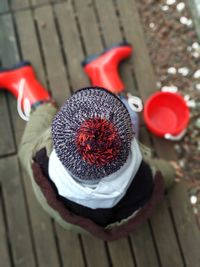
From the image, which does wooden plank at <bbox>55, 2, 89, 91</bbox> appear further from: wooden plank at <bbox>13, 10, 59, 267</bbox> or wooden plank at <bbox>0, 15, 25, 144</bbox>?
wooden plank at <bbox>13, 10, 59, 267</bbox>

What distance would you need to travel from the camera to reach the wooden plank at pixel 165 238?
1.58 metres

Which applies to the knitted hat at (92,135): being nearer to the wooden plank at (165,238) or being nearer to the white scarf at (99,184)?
the white scarf at (99,184)

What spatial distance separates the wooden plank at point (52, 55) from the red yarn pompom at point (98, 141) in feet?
2.88

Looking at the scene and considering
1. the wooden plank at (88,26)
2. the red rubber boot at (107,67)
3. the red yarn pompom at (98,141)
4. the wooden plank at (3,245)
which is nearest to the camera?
the red yarn pompom at (98,141)

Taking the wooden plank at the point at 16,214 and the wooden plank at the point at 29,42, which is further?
the wooden plank at the point at 29,42

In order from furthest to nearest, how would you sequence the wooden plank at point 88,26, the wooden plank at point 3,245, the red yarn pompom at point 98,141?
the wooden plank at point 88,26
the wooden plank at point 3,245
the red yarn pompom at point 98,141

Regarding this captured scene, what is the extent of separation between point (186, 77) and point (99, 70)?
342mm

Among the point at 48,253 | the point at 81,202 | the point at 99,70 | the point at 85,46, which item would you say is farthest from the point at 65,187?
the point at 85,46

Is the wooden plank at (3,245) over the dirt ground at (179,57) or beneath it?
beneath

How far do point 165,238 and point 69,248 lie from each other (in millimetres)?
333

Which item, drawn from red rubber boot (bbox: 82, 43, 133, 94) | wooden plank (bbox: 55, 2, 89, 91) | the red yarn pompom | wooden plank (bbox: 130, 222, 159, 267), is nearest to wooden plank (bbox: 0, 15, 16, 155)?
wooden plank (bbox: 55, 2, 89, 91)

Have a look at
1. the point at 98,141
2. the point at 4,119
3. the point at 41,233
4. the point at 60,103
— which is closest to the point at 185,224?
the point at 41,233

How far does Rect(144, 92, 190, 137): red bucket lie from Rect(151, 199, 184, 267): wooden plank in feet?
0.85

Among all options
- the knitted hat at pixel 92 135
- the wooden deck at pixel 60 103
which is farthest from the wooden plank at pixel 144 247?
the knitted hat at pixel 92 135
